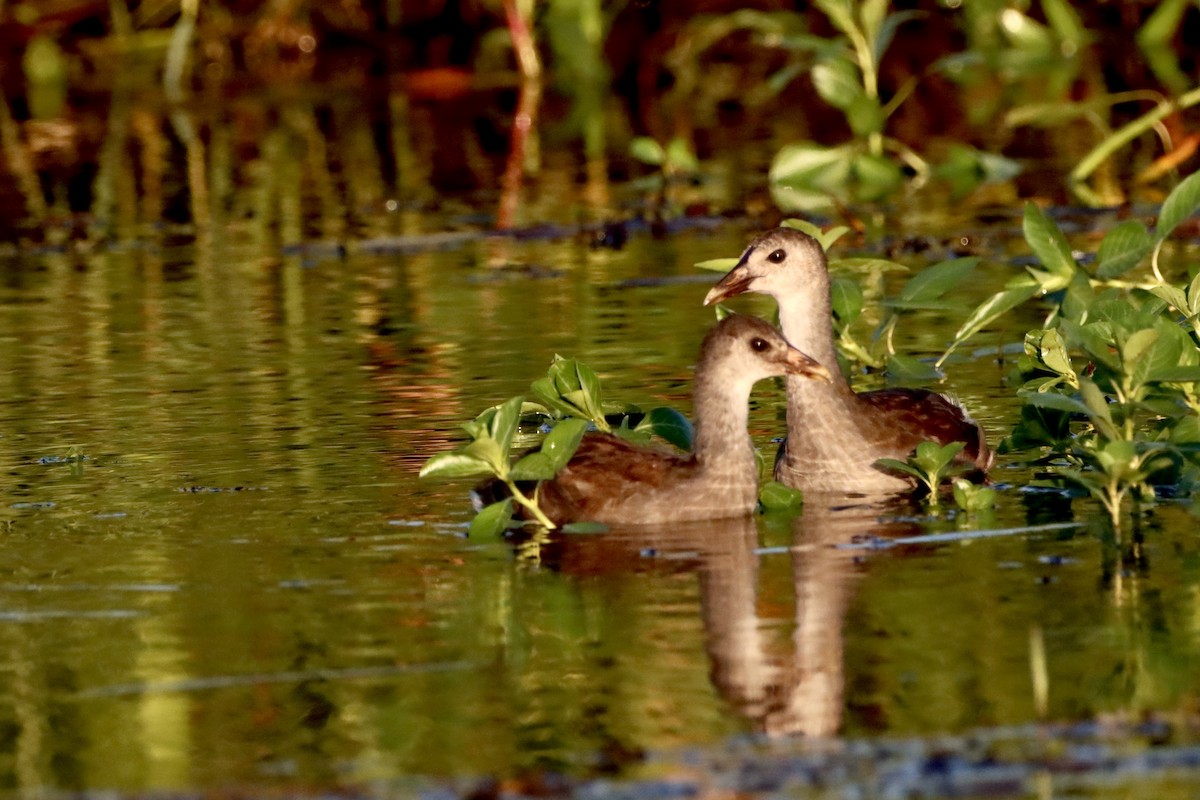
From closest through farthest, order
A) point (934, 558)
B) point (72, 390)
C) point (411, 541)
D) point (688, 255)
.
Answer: point (934, 558), point (411, 541), point (72, 390), point (688, 255)

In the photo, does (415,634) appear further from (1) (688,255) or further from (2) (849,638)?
(1) (688,255)

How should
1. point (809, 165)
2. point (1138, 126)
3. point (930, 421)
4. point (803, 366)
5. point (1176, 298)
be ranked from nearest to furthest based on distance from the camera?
point (803, 366) → point (1176, 298) → point (930, 421) → point (1138, 126) → point (809, 165)

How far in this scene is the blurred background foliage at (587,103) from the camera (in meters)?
16.6

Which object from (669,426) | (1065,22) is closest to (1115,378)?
(669,426)

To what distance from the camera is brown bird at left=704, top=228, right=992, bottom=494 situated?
8.61 m

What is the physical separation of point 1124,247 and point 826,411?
1214 mm

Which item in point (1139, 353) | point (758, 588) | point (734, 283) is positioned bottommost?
point (758, 588)

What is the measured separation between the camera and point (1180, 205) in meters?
8.63

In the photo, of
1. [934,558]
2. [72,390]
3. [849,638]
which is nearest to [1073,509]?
[934,558]

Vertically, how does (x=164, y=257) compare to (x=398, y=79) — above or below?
below

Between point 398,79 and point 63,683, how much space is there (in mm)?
20016

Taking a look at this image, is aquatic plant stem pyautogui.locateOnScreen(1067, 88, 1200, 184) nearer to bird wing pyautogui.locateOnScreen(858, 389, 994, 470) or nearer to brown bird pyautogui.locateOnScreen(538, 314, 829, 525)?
bird wing pyautogui.locateOnScreen(858, 389, 994, 470)

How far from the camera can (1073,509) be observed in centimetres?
788

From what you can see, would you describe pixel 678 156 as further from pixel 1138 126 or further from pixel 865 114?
pixel 1138 126
